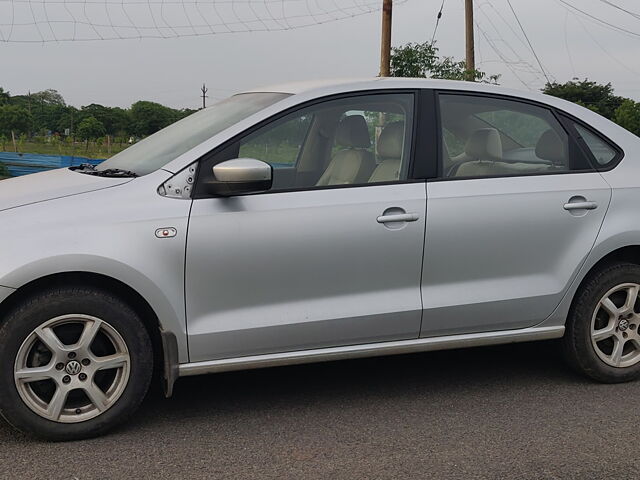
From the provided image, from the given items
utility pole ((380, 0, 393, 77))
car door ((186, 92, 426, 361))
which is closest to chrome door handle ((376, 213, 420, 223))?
car door ((186, 92, 426, 361))

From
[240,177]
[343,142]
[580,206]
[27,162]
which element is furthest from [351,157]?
[27,162]

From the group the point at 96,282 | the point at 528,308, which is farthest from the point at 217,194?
the point at 528,308

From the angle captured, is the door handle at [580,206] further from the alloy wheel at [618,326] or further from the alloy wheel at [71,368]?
the alloy wheel at [71,368]

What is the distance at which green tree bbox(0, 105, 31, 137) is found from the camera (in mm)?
26656

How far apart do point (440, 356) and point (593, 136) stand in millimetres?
1679

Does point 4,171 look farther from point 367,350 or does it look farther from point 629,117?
point 629,117

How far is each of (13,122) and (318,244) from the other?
2581 cm

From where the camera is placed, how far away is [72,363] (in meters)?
3.37

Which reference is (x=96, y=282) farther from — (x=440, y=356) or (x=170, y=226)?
(x=440, y=356)

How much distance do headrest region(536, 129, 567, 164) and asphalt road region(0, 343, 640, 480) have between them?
1.27 meters

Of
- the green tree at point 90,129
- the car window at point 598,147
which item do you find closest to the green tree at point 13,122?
the green tree at point 90,129

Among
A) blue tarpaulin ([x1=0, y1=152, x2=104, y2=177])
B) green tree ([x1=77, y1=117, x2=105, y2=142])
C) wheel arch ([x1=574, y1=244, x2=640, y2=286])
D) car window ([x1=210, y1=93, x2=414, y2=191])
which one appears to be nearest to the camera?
car window ([x1=210, y1=93, x2=414, y2=191])

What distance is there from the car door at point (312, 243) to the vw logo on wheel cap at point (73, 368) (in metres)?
0.51

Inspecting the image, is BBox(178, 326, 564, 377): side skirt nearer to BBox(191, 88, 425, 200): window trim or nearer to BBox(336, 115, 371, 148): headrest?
BBox(191, 88, 425, 200): window trim
